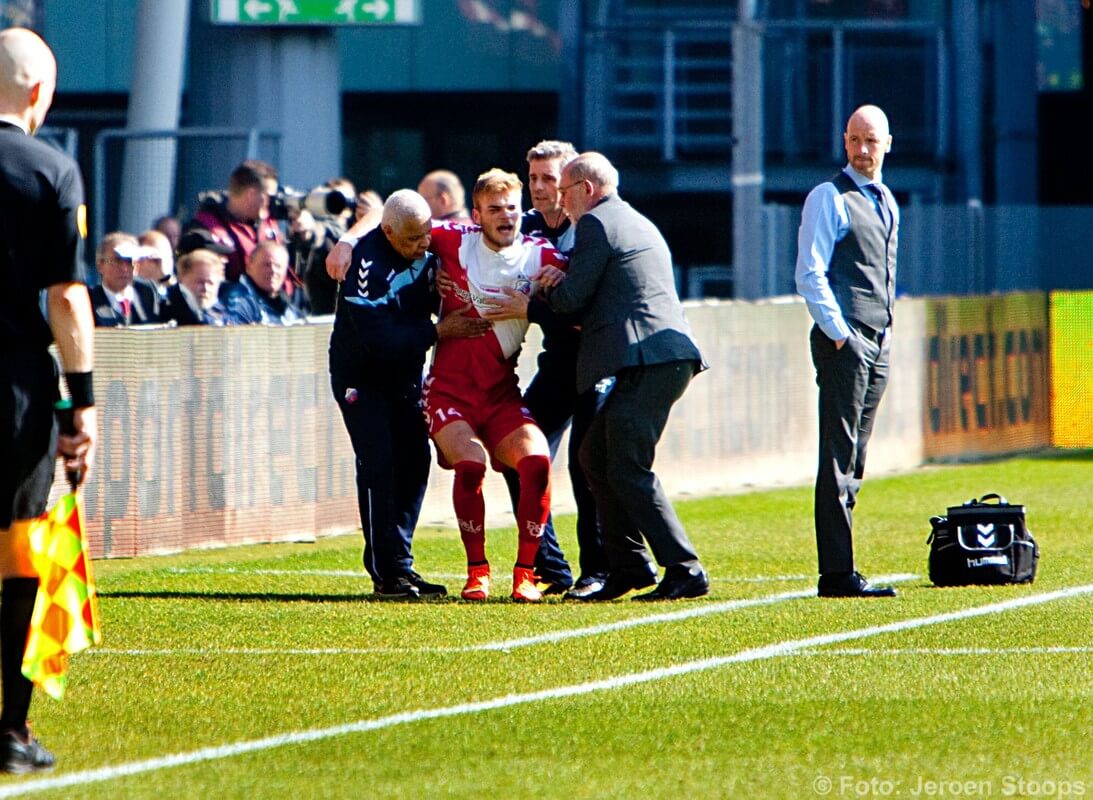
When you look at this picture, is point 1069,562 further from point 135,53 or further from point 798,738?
point 135,53

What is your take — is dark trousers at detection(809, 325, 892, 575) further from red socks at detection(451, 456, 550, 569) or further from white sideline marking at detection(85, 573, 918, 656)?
red socks at detection(451, 456, 550, 569)

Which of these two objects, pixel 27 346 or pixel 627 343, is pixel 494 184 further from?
pixel 27 346

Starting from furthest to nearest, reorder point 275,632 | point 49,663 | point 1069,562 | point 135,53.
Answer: point 135,53 → point 1069,562 → point 275,632 → point 49,663

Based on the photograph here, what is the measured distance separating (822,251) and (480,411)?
161 centimetres

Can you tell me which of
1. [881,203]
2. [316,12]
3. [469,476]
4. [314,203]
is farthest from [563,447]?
[316,12]

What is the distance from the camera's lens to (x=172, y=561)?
39.4 ft

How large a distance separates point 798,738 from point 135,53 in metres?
14.2

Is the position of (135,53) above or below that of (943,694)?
above

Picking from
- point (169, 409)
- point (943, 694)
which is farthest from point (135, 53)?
point (943, 694)

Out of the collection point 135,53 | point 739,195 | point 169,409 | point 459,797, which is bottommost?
point 459,797

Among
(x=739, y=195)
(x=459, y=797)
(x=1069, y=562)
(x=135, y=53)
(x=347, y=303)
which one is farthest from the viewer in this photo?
(x=135, y=53)

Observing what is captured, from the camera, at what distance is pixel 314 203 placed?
14211mm

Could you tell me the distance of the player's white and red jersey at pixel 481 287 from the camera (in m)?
10.0

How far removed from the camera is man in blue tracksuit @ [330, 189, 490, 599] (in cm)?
1012
